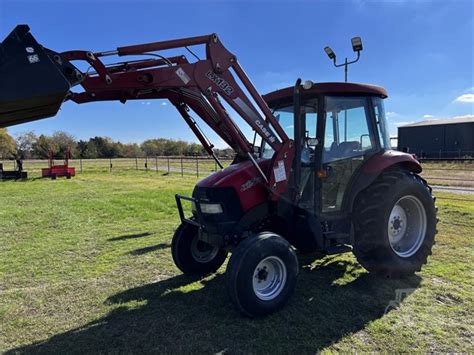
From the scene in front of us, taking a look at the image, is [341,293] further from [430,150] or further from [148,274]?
[430,150]

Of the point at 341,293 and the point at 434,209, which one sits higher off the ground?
the point at 434,209

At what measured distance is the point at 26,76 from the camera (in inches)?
106

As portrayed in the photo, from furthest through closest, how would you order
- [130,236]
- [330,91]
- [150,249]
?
[130,236]
[150,249]
[330,91]

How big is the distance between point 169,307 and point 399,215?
3.20m

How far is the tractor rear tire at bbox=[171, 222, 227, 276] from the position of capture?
Answer: 4.77 meters

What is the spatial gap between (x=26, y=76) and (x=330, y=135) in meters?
3.23

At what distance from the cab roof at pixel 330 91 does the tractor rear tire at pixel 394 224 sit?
1078mm

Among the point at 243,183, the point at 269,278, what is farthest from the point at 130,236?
the point at 269,278

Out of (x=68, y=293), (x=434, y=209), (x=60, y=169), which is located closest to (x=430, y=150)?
(x=60, y=169)

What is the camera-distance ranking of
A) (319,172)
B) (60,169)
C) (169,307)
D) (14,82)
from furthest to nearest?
(60,169) < (319,172) < (169,307) < (14,82)

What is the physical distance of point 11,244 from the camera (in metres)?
6.66

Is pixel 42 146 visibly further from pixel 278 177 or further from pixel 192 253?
pixel 278 177

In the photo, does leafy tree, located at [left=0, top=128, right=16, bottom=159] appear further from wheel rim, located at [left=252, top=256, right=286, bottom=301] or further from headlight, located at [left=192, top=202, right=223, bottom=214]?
wheel rim, located at [left=252, top=256, right=286, bottom=301]

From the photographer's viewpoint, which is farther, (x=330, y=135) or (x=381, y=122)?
(x=381, y=122)
